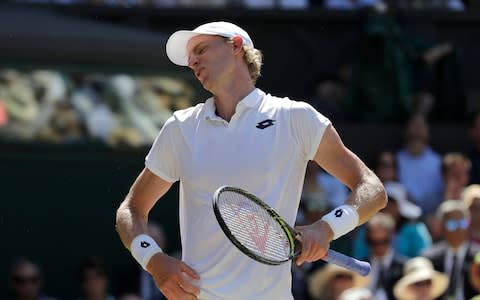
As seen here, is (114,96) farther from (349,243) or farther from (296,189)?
(296,189)

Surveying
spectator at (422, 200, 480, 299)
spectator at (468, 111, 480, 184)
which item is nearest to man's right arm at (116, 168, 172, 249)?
spectator at (422, 200, 480, 299)

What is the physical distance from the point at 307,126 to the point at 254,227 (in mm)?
495

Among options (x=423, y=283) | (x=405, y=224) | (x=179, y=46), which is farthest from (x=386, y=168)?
(x=179, y=46)

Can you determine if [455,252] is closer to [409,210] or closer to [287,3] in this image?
[409,210]

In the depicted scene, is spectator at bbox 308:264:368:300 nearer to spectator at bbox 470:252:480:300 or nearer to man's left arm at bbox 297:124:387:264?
spectator at bbox 470:252:480:300

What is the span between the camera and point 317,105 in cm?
1216

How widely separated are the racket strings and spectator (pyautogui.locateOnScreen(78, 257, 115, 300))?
5.00m

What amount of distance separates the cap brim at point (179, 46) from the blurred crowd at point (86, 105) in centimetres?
602

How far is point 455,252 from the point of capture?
9.96 metres

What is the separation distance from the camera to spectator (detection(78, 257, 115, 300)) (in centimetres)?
1022

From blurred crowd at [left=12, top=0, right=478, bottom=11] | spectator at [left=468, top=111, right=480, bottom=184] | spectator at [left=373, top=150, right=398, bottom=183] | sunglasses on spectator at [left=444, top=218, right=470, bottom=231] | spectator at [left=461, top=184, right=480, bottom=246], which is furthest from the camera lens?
blurred crowd at [left=12, top=0, right=478, bottom=11]

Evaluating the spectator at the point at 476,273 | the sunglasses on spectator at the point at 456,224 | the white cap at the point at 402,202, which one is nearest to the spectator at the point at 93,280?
the white cap at the point at 402,202

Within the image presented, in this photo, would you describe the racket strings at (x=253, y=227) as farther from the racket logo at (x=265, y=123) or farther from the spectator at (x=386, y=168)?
the spectator at (x=386, y=168)

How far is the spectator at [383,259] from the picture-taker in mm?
9797
